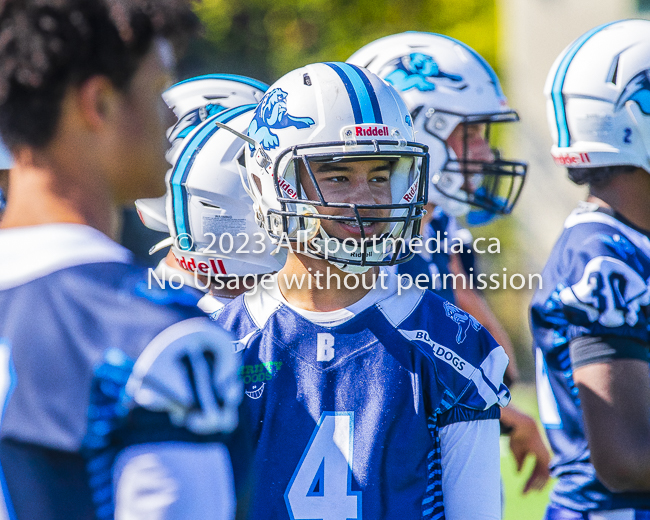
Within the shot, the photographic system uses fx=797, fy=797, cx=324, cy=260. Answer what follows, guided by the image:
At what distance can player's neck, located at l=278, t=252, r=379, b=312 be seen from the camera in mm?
2088

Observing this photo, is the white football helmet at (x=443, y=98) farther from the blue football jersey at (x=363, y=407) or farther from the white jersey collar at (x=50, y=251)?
the white jersey collar at (x=50, y=251)

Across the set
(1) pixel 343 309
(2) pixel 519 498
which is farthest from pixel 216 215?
(2) pixel 519 498

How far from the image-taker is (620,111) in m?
2.71

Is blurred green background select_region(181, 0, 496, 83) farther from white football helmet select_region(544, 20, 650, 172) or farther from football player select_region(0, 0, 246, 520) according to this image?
football player select_region(0, 0, 246, 520)

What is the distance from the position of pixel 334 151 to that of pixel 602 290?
90 centimetres

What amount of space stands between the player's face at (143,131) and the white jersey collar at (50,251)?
12 centimetres

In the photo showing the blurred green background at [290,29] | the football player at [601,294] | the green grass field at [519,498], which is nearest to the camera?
the football player at [601,294]

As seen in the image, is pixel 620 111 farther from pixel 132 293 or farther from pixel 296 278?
pixel 132 293

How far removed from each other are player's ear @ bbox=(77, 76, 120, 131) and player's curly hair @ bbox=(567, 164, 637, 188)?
1.86m

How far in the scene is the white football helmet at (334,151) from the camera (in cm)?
210

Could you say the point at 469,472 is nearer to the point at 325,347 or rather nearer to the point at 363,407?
the point at 363,407

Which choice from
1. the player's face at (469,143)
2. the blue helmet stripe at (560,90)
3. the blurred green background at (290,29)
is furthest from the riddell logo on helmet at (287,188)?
the blurred green background at (290,29)

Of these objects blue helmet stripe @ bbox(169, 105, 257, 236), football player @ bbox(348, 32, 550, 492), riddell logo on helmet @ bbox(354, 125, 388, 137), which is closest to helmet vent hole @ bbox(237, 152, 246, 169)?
blue helmet stripe @ bbox(169, 105, 257, 236)

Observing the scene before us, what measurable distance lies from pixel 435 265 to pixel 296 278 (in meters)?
1.64
